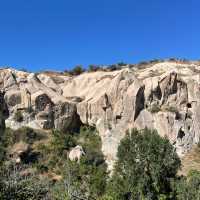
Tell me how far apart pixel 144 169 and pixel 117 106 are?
20.0 m

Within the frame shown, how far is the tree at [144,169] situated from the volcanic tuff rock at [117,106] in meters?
13.2

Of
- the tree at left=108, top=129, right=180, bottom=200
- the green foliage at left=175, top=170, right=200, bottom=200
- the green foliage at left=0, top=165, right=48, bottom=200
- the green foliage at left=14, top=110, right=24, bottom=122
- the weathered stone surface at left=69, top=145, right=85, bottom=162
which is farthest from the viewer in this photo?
the green foliage at left=14, top=110, right=24, bottom=122

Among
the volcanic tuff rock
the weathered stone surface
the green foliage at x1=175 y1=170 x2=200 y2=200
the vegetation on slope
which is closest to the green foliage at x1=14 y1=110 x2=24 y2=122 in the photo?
the volcanic tuff rock

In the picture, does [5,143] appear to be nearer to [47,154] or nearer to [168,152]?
[47,154]

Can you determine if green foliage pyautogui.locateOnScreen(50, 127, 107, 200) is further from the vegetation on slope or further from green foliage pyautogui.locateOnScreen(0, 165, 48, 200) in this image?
green foliage pyautogui.locateOnScreen(0, 165, 48, 200)

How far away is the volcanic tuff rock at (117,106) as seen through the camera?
5056 cm

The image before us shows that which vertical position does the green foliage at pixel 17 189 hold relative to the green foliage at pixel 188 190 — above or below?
above

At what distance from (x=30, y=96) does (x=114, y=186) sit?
25093mm

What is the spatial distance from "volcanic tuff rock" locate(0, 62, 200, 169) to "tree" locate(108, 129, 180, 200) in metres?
13.2

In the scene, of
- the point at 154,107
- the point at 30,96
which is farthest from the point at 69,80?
the point at 154,107

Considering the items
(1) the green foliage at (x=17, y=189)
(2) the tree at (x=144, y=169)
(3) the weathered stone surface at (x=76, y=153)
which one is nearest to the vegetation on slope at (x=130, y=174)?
(2) the tree at (x=144, y=169)

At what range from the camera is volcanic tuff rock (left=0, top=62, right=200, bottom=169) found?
50.6 meters

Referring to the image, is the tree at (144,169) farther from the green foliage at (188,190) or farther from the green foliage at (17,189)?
the green foliage at (17,189)

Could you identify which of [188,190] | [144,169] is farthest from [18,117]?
[188,190]
